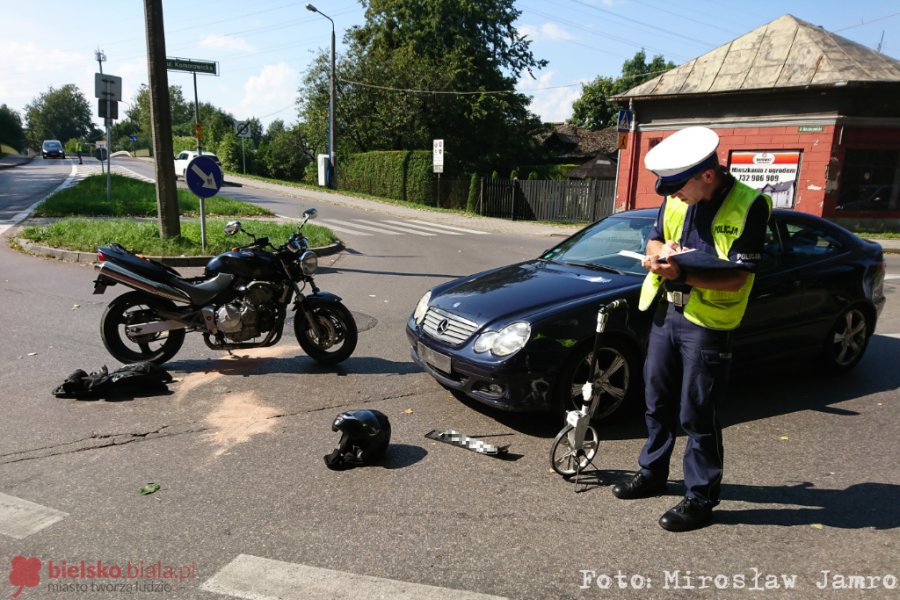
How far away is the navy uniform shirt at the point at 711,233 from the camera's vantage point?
9.43 ft

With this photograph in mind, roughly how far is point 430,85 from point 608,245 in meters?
34.6

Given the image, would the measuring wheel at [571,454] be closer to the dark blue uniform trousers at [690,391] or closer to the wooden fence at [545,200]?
the dark blue uniform trousers at [690,391]

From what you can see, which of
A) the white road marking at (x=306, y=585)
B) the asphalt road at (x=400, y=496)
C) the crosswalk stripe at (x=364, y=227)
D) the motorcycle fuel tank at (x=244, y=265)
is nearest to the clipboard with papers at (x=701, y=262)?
the asphalt road at (x=400, y=496)

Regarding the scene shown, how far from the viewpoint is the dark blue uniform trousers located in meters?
3.01

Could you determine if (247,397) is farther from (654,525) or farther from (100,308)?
(100,308)

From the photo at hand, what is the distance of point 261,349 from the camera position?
618 centimetres

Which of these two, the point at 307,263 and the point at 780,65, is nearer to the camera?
the point at 307,263

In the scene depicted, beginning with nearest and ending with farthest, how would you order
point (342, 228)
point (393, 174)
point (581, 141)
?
point (342, 228) → point (393, 174) → point (581, 141)

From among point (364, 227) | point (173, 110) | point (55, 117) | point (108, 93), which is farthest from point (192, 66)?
point (55, 117)

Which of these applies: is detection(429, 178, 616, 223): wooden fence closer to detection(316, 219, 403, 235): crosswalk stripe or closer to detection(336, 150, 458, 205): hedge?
detection(336, 150, 458, 205): hedge

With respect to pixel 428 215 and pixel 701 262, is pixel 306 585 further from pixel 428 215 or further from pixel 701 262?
pixel 428 215

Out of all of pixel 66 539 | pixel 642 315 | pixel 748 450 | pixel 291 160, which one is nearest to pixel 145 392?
Answer: pixel 66 539

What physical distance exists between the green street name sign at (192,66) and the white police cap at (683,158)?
503 inches

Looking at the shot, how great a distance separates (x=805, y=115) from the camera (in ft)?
61.5
